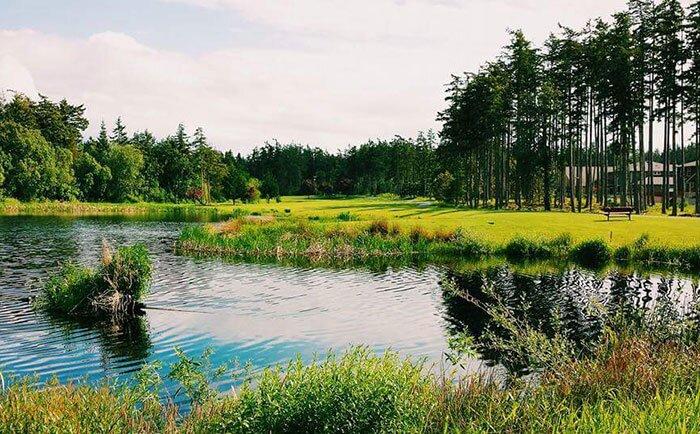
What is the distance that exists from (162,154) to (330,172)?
57.1 metres

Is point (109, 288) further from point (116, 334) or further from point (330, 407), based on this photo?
point (330, 407)

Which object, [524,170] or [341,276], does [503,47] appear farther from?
[341,276]

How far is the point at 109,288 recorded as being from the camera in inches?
840

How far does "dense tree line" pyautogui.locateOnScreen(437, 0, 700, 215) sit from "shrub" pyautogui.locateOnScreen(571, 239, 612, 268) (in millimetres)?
23330

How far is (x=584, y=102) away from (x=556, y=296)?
50608mm

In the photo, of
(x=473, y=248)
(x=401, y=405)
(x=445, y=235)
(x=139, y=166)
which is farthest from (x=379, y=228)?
(x=139, y=166)

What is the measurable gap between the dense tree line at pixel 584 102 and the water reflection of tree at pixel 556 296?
101ft

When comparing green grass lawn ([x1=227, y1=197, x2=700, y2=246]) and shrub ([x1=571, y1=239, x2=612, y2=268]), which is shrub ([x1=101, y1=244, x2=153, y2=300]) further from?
green grass lawn ([x1=227, y1=197, x2=700, y2=246])

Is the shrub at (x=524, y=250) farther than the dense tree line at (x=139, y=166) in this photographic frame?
No

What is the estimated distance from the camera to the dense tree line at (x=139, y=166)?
90062 millimetres

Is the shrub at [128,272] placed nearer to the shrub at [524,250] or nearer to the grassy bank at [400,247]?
the grassy bank at [400,247]

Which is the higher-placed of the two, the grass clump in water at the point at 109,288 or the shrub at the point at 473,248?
the grass clump in water at the point at 109,288

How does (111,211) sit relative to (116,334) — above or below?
above

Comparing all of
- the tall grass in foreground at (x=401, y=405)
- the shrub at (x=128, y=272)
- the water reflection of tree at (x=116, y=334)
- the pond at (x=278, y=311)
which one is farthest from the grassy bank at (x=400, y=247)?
the tall grass in foreground at (x=401, y=405)
